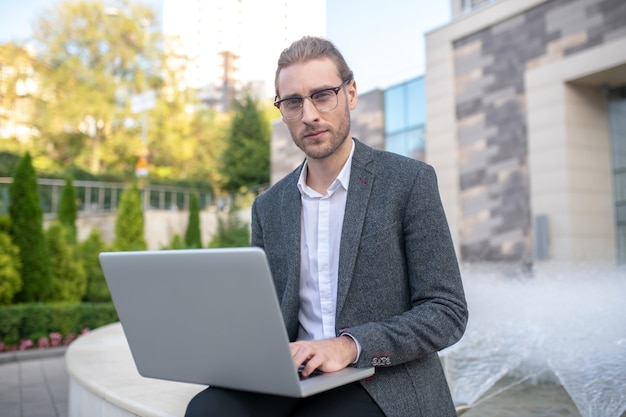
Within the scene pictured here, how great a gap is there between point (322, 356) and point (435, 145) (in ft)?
45.4

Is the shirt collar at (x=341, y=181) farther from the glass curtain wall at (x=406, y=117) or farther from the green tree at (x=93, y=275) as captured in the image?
the glass curtain wall at (x=406, y=117)

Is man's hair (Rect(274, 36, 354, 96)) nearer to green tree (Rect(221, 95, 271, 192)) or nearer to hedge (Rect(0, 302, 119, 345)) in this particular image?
hedge (Rect(0, 302, 119, 345))

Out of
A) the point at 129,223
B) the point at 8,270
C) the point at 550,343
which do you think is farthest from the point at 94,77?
the point at 550,343

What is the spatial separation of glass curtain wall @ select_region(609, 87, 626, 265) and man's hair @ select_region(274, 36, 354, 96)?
12.3m

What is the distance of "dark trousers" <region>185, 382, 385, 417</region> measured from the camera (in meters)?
1.30

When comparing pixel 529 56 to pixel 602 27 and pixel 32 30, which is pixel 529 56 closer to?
pixel 602 27

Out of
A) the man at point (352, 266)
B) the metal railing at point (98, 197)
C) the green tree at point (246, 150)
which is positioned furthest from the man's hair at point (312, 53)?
the green tree at point (246, 150)

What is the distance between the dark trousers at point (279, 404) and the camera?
1301 mm

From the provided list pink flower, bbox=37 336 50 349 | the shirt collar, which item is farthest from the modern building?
the shirt collar

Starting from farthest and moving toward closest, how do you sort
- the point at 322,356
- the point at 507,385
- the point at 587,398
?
the point at 507,385 < the point at 587,398 < the point at 322,356

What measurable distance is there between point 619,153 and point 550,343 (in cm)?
1040

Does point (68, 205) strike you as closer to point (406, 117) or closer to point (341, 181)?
point (406, 117)

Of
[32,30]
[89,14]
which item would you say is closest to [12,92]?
[32,30]

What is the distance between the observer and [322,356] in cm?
122
